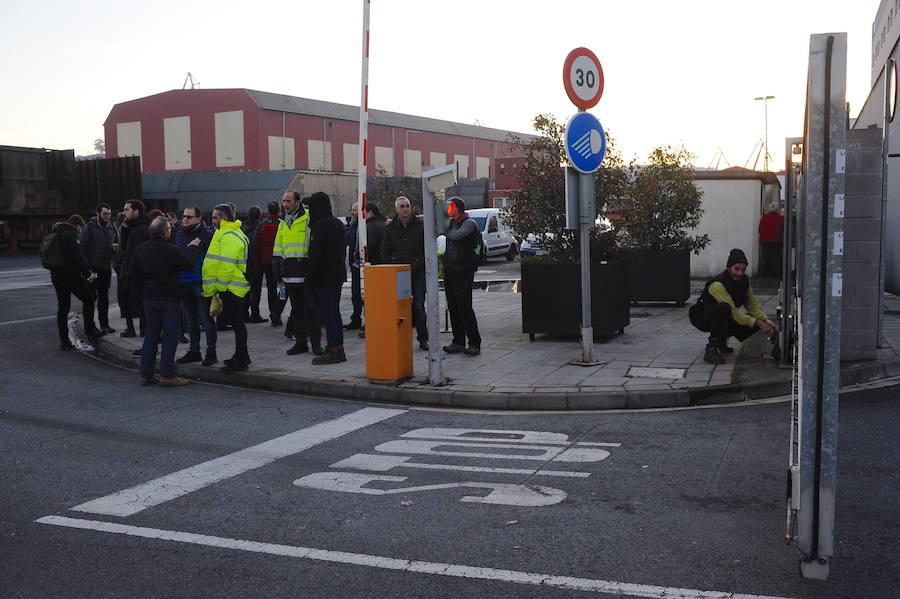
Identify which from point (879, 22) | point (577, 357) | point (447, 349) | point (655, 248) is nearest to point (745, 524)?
point (577, 357)

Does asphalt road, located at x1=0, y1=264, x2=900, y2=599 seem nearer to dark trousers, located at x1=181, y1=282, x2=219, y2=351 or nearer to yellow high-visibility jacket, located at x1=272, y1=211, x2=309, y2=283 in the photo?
dark trousers, located at x1=181, y1=282, x2=219, y2=351

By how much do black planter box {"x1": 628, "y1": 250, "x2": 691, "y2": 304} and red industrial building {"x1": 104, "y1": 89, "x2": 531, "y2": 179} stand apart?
34.9m

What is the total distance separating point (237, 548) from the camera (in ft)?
13.9

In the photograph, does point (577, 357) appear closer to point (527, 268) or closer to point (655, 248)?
point (527, 268)

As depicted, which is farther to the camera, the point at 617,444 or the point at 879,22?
the point at 879,22

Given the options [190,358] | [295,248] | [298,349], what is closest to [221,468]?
[190,358]

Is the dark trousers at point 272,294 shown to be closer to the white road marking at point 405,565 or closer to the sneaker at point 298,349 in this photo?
the sneaker at point 298,349

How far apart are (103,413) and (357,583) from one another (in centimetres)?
461

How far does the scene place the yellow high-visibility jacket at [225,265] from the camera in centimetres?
894

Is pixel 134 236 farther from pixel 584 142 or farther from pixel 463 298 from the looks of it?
pixel 584 142

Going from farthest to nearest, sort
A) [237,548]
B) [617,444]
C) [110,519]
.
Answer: [617,444]
[110,519]
[237,548]

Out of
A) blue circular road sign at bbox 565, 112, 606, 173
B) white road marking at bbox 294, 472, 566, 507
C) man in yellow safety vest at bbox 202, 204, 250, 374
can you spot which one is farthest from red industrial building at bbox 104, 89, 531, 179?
white road marking at bbox 294, 472, 566, 507

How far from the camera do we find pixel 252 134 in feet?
165

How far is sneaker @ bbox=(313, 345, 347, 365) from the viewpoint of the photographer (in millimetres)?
9336
